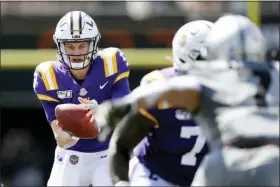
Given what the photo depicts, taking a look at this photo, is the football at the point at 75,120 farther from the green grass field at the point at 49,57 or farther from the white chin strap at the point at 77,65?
the green grass field at the point at 49,57

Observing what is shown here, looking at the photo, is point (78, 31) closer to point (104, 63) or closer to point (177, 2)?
point (104, 63)

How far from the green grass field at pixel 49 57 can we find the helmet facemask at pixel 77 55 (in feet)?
10.3

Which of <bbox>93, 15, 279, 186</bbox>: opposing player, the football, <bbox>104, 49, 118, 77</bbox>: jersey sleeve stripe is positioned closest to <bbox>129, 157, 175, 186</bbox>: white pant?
the football

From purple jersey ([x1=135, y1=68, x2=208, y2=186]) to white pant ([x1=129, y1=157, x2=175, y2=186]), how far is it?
2 cm

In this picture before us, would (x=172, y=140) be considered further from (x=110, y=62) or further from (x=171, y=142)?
(x=110, y=62)

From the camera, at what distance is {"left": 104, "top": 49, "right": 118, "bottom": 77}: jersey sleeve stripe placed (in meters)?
4.90

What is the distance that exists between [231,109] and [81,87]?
1.72 metres

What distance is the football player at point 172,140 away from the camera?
4.42 metres

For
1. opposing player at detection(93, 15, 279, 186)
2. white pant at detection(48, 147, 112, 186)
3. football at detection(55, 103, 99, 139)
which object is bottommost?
white pant at detection(48, 147, 112, 186)

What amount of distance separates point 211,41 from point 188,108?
275 mm

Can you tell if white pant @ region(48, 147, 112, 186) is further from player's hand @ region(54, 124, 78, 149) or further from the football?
the football

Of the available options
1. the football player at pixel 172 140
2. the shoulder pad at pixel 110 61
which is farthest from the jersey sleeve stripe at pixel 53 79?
the football player at pixel 172 140

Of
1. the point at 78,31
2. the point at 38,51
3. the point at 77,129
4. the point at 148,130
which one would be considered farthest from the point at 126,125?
the point at 38,51

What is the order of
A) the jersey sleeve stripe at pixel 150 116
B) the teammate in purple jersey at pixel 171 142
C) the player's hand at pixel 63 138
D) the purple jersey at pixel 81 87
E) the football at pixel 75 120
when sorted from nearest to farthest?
the jersey sleeve stripe at pixel 150 116 < the teammate in purple jersey at pixel 171 142 < the football at pixel 75 120 < the player's hand at pixel 63 138 < the purple jersey at pixel 81 87
